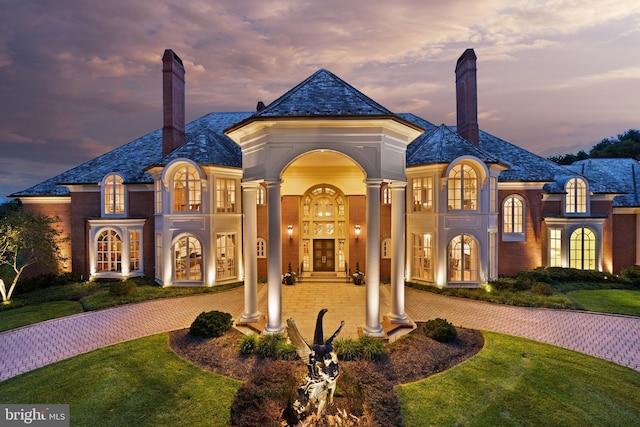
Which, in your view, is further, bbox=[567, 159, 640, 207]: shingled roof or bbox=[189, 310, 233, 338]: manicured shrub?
bbox=[567, 159, 640, 207]: shingled roof

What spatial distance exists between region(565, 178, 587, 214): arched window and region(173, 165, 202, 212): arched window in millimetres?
24373

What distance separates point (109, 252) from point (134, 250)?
1532 millimetres

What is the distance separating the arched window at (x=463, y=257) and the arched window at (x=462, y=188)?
186cm

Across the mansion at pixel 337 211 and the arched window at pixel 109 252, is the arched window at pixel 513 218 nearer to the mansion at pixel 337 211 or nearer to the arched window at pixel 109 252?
the mansion at pixel 337 211

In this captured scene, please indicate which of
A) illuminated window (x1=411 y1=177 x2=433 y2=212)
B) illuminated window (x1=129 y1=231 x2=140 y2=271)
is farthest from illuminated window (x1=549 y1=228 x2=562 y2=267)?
illuminated window (x1=129 y1=231 x2=140 y2=271)

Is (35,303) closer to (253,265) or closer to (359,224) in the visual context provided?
(253,265)

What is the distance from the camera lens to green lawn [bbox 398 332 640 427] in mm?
6328

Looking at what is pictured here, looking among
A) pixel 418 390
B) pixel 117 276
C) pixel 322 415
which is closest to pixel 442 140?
pixel 418 390

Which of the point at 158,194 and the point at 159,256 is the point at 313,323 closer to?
the point at 159,256

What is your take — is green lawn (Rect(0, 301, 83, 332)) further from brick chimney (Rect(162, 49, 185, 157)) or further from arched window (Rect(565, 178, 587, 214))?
arched window (Rect(565, 178, 587, 214))

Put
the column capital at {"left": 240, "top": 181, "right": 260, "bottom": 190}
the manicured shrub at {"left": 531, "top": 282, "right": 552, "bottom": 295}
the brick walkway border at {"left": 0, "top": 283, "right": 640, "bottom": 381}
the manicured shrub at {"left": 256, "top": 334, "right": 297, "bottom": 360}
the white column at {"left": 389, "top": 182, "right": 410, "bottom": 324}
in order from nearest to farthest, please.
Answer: the manicured shrub at {"left": 256, "top": 334, "right": 297, "bottom": 360} → the brick walkway border at {"left": 0, "top": 283, "right": 640, "bottom": 381} → the white column at {"left": 389, "top": 182, "right": 410, "bottom": 324} → the column capital at {"left": 240, "top": 181, "right": 260, "bottom": 190} → the manicured shrub at {"left": 531, "top": 282, "right": 552, "bottom": 295}

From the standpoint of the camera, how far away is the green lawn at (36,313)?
11.9m

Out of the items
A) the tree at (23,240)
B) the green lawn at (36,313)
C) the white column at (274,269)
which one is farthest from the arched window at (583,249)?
the tree at (23,240)

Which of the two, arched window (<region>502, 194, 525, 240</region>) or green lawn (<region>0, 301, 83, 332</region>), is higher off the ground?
arched window (<region>502, 194, 525, 240</region>)
